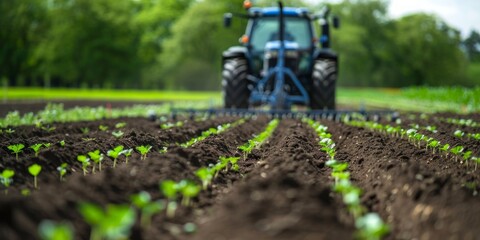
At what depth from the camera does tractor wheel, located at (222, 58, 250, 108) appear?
1252 cm

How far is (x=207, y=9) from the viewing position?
157ft

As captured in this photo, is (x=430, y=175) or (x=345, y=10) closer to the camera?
(x=430, y=175)

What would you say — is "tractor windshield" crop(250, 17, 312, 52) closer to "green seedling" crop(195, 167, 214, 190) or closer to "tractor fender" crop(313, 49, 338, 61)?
"tractor fender" crop(313, 49, 338, 61)

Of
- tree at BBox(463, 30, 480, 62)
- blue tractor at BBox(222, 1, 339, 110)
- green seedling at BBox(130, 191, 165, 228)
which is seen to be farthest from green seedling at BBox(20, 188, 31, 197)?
tree at BBox(463, 30, 480, 62)

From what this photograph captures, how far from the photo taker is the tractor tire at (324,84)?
1223 cm

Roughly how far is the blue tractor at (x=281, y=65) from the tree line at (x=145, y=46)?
109ft

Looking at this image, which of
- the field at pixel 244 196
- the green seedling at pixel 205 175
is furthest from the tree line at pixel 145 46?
the green seedling at pixel 205 175

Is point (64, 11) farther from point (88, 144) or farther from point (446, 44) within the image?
point (88, 144)

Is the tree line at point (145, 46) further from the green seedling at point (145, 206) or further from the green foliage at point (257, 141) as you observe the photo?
the green seedling at point (145, 206)

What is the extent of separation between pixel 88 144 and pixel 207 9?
42270 mm

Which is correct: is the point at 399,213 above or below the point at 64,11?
below

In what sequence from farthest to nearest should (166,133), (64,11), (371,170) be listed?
(64,11) → (166,133) → (371,170)

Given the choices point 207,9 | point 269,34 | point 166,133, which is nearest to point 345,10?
point 207,9

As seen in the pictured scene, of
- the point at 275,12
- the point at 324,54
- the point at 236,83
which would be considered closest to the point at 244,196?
the point at 236,83
